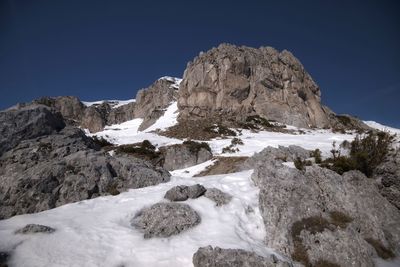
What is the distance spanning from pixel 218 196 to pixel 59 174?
613 cm

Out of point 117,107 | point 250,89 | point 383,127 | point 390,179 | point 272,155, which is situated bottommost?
point 390,179

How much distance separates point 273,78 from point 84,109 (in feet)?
269

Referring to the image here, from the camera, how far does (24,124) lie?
13297 mm

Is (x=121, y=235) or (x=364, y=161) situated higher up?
(x=364, y=161)

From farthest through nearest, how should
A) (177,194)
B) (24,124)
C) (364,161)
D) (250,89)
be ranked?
(250,89) → (364,161) → (24,124) → (177,194)

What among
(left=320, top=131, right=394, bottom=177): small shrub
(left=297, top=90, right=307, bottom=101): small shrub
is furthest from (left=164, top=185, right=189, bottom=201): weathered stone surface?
(left=297, top=90, right=307, bottom=101): small shrub

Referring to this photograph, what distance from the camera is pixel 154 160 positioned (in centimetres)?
2742

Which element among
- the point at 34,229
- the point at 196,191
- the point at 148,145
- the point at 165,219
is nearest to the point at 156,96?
the point at 148,145

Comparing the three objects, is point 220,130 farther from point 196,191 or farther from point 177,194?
point 177,194

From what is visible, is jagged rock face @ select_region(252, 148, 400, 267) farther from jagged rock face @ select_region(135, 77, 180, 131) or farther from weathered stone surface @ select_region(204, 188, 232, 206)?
jagged rock face @ select_region(135, 77, 180, 131)

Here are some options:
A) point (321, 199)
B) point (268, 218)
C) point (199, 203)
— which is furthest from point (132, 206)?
point (321, 199)

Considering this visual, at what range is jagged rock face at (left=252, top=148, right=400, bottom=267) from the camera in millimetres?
9195

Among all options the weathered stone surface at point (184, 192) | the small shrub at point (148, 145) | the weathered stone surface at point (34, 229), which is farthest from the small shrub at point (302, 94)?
the weathered stone surface at point (34, 229)

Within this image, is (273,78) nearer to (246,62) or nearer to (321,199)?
(246,62)
